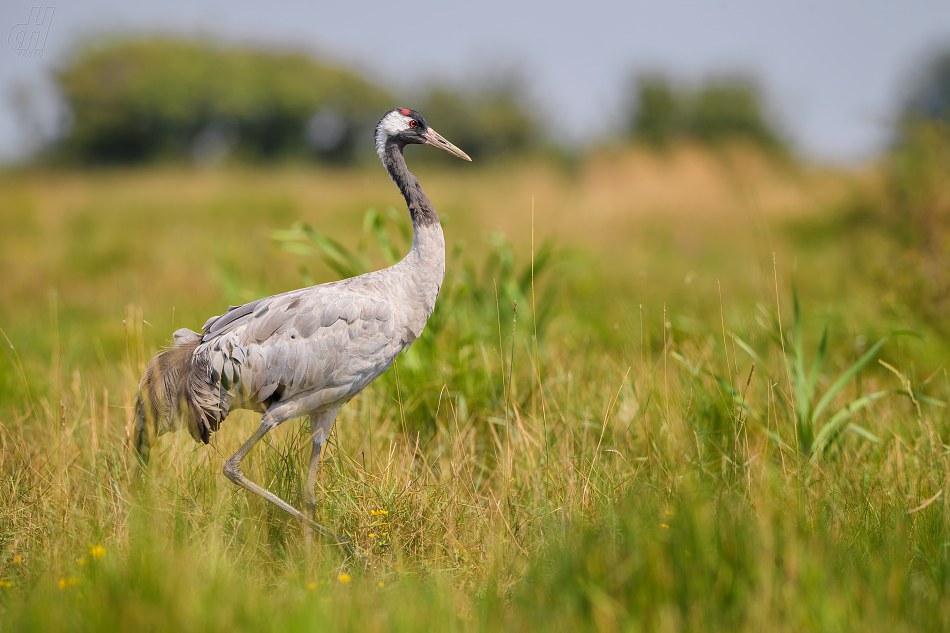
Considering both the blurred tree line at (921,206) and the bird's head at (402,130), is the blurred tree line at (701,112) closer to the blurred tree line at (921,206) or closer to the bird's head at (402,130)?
the blurred tree line at (921,206)

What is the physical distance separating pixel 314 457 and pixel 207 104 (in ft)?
90.6

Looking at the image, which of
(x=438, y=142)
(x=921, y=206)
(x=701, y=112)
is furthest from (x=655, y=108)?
(x=438, y=142)

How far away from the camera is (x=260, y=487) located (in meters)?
3.35

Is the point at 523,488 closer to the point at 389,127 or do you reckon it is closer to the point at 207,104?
the point at 389,127

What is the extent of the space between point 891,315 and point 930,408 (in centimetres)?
228

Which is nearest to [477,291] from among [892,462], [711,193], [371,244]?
[892,462]

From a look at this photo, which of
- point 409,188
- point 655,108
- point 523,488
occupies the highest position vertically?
point 655,108

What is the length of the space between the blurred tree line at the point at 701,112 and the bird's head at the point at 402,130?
24466 millimetres

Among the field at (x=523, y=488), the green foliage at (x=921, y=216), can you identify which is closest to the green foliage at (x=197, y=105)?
the green foliage at (x=921, y=216)

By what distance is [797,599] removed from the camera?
212cm

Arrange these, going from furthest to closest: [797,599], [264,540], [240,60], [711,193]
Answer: [240,60], [711,193], [264,540], [797,599]

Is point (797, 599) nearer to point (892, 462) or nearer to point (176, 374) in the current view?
point (892, 462)

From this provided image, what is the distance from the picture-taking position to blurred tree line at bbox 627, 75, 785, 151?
88.8 ft

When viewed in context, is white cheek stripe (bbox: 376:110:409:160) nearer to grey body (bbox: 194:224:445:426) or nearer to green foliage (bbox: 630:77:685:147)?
grey body (bbox: 194:224:445:426)
